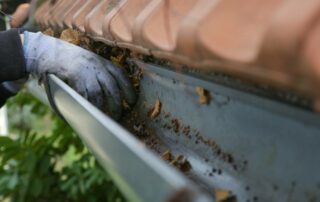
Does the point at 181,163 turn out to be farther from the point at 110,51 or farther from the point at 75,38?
the point at 75,38

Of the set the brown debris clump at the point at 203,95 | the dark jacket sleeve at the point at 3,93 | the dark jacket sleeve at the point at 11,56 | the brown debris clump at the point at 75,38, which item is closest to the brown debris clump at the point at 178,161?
the brown debris clump at the point at 203,95

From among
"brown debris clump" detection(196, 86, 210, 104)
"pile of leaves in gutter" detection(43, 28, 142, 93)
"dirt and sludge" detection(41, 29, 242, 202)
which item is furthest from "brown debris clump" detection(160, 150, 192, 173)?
"pile of leaves in gutter" detection(43, 28, 142, 93)

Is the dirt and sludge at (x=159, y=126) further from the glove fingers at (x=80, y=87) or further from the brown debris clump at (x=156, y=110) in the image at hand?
the glove fingers at (x=80, y=87)

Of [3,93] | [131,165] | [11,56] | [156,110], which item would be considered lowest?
[3,93]

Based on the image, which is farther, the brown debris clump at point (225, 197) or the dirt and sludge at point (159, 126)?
the dirt and sludge at point (159, 126)

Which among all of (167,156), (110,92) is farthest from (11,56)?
(167,156)
